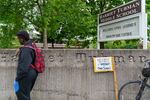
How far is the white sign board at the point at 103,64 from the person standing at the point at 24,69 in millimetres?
1758

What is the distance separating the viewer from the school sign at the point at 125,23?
31.0 ft

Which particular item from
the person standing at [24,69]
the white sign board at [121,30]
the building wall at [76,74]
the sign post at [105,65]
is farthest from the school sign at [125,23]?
the person standing at [24,69]

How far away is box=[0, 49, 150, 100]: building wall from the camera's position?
8.68 meters

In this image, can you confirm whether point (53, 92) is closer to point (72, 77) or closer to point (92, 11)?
point (72, 77)

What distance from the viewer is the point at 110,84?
28.6ft

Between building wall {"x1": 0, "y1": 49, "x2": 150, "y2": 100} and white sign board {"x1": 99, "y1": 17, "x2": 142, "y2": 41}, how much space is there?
123 centimetres

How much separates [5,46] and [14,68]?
17.8 feet

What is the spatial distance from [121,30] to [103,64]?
2.31 m

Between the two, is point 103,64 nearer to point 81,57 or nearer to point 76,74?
point 81,57

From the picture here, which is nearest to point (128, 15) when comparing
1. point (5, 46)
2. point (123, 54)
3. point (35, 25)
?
point (123, 54)

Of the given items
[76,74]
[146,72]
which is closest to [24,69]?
[76,74]

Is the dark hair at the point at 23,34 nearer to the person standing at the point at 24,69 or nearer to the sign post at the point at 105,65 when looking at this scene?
the person standing at the point at 24,69

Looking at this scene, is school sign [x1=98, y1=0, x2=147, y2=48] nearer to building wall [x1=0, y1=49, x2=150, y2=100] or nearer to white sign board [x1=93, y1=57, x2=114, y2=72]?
building wall [x1=0, y1=49, x2=150, y2=100]

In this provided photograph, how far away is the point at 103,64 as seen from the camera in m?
8.67
